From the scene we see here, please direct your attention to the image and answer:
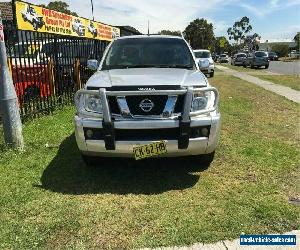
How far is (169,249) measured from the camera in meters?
3.40

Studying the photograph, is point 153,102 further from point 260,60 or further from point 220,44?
point 220,44

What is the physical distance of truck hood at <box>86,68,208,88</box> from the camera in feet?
15.3

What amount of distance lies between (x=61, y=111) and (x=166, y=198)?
20.1 feet

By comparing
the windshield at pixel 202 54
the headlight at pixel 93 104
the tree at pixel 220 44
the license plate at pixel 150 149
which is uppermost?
the headlight at pixel 93 104

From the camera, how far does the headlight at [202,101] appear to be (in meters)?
4.70

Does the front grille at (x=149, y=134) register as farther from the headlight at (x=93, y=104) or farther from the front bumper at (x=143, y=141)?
the headlight at (x=93, y=104)

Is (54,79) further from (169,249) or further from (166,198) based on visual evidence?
(169,249)

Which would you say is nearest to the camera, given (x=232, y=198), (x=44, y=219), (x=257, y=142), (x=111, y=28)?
(x=44, y=219)

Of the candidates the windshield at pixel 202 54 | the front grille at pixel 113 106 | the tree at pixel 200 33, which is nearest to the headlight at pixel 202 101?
the front grille at pixel 113 106

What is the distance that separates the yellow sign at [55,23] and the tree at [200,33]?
261ft

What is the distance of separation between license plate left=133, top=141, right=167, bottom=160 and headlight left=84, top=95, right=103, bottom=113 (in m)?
0.67

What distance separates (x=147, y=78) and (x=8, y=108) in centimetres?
251

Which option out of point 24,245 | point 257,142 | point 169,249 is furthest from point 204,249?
point 257,142

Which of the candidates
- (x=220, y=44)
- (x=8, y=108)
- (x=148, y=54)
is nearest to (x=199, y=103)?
(x=148, y=54)
